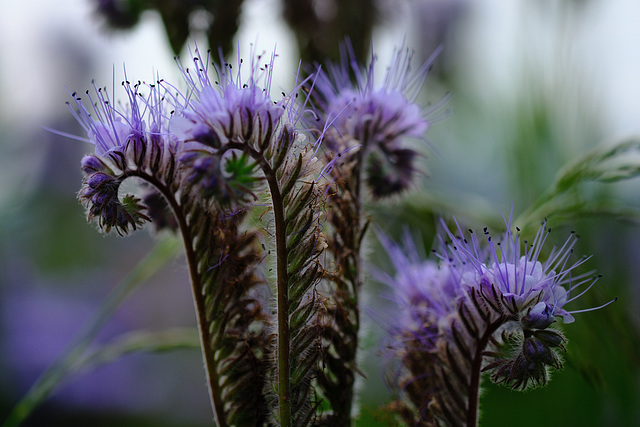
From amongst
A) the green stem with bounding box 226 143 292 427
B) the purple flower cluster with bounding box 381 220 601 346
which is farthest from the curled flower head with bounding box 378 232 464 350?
the green stem with bounding box 226 143 292 427

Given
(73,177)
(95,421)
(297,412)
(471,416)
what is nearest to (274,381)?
(297,412)

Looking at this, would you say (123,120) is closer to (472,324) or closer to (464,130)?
(472,324)

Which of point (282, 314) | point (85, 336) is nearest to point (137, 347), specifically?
point (85, 336)

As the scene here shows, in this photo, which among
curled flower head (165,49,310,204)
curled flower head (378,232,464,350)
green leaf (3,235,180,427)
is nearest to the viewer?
curled flower head (165,49,310,204)

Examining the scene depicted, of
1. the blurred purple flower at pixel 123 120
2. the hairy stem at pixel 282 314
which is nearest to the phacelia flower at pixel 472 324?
the hairy stem at pixel 282 314

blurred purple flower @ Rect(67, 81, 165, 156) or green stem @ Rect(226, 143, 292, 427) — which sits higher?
blurred purple flower @ Rect(67, 81, 165, 156)

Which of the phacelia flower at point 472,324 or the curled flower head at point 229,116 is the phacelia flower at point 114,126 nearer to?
the curled flower head at point 229,116

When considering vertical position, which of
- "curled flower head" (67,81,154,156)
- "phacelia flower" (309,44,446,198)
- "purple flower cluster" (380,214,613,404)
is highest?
"phacelia flower" (309,44,446,198)

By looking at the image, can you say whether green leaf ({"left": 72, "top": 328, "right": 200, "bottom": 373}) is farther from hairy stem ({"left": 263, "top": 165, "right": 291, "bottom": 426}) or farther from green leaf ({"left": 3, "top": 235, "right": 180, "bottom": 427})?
hairy stem ({"left": 263, "top": 165, "right": 291, "bottom": 426})
